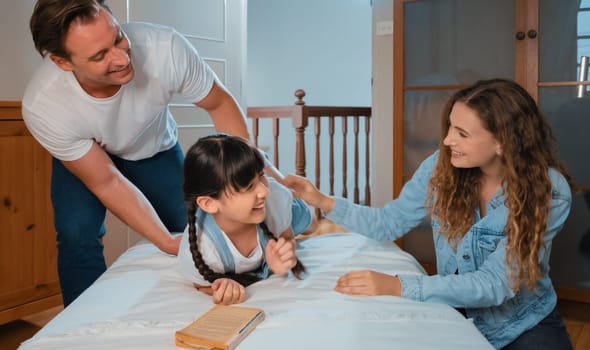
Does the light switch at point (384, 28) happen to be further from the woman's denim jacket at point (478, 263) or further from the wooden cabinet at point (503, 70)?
the woman's denim jacket at point (478, 263)

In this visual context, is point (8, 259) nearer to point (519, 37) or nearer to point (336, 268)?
point (336, 268)

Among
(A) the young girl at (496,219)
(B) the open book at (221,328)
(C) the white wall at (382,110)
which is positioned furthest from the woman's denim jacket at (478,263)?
(C) the white wall at (382,110)

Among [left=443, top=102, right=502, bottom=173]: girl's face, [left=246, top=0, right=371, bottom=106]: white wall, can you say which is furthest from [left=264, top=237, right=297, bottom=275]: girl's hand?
[left=246, top=0, right=371, bottom=106]: white wall

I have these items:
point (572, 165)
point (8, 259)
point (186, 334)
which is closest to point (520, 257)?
point (186, 334)

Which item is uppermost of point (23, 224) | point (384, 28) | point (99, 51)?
point (384, 28)

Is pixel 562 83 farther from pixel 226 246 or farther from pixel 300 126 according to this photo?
pixel 226 246

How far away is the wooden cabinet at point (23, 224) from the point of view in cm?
211

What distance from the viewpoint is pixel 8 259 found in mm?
2135

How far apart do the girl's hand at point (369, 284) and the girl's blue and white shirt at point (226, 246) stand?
0.25 m

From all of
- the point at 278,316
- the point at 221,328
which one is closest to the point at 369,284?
the point at 278,316

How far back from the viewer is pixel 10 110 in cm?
211

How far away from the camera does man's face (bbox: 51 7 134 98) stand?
130cm

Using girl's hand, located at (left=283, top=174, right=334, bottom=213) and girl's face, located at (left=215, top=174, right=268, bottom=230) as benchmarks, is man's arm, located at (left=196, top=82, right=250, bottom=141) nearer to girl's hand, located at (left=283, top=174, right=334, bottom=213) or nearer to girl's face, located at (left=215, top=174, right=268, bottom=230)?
girl's hand, located at (left=283, top=174, right=334, bottom=213)

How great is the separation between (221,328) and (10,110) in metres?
1.56
